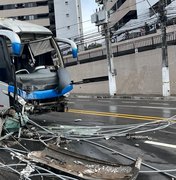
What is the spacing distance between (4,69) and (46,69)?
1.83 meters

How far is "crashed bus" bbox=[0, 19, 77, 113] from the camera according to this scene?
1170 centimetres

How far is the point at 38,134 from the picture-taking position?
11.5m

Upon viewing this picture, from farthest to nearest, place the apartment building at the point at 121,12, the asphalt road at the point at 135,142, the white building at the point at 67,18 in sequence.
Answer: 1. the white building at the point at 67,18
2. the apartment building at the point at 121,12
3. the asphalt road at the point at 135,142

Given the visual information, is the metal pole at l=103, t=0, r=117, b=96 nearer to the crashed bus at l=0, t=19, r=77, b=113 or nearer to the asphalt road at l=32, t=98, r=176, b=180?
the asphalt road at l=32, t=98, r=176, b=180

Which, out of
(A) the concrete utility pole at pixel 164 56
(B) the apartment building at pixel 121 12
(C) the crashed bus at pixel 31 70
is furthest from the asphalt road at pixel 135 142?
(B) the apartment building at pixel 121 12

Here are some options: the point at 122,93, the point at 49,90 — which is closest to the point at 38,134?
the point at 49,90

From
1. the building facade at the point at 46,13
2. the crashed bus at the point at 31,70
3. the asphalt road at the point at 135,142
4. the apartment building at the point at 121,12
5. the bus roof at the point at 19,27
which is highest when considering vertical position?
the building facade at the point at 46,13

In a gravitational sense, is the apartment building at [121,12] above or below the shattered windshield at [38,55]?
above

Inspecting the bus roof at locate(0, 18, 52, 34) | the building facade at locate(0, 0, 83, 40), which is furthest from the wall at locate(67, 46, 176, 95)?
the building facade at locate(0, 0, 83, 40)

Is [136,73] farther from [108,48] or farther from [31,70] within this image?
[31,70]

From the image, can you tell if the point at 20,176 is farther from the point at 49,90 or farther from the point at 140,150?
the point at 49,90

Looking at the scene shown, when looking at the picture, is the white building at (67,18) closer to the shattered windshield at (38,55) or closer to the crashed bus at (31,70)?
the shattered windshield at (38,55)

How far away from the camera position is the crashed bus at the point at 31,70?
460 inches

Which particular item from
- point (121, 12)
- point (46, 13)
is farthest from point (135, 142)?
point (46, 13)
